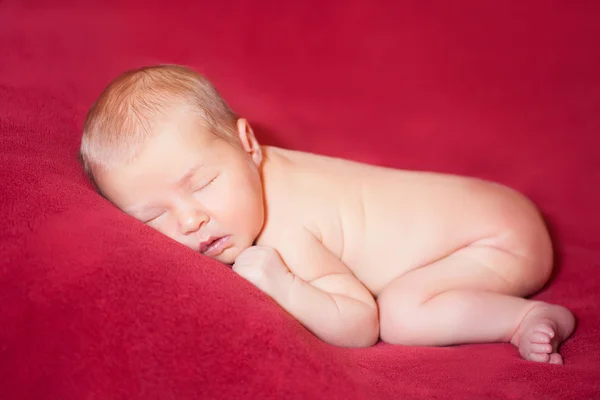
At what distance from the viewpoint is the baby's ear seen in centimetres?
120

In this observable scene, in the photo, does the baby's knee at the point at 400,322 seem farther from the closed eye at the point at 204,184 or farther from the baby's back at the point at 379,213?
the closed eye at the point at 204,184

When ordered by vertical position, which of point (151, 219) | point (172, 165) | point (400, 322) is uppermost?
point (172, 165)

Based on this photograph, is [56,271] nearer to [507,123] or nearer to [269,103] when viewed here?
[269,103]

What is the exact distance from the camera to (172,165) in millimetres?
1052

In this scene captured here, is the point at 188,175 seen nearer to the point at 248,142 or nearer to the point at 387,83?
the point at 248,142

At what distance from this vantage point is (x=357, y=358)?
994mm

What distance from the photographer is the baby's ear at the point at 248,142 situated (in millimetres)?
1200

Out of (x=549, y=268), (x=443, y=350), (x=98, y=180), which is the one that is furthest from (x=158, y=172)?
(x=549, y=268)

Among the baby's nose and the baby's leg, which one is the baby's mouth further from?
the baby's leg

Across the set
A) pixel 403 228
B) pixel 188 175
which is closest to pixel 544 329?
pixel 403 228

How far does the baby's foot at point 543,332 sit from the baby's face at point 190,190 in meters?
0.51

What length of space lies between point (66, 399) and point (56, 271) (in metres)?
0.16

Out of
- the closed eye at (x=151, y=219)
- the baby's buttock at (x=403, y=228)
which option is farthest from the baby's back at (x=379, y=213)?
the closed eye at (x=151, y=219)

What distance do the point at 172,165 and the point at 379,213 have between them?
42 centimetres
